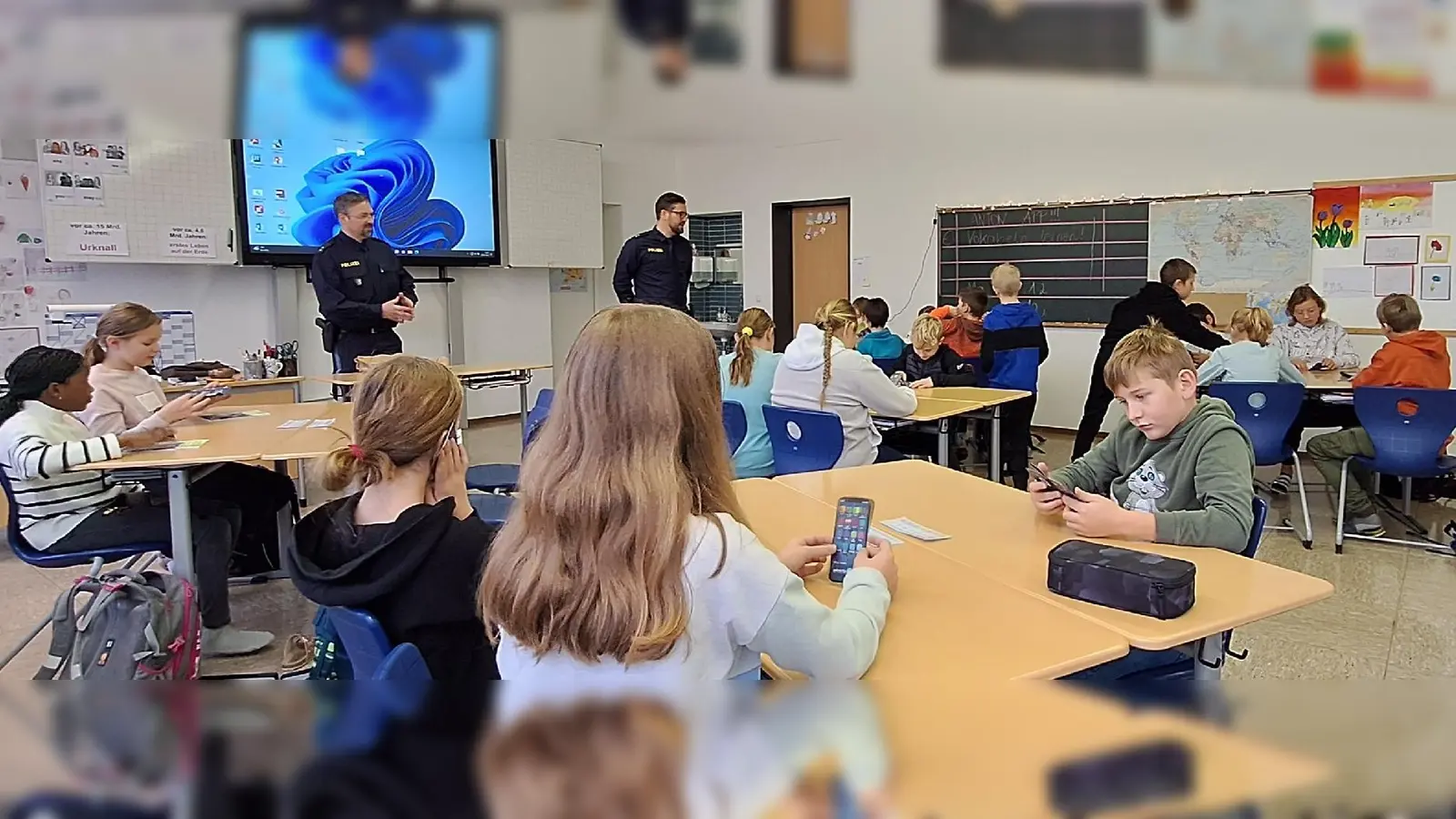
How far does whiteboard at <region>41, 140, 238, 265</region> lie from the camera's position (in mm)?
4887

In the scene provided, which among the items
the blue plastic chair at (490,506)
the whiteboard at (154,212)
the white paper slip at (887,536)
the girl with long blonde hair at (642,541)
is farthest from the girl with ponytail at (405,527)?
the whiteboard at (154,212)

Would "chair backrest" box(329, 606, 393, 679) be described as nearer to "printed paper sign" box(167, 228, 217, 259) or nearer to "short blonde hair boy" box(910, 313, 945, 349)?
"short blonde hair boy" box(910, 313, 945, 349)

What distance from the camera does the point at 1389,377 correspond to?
156 inches

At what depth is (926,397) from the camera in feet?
13.7

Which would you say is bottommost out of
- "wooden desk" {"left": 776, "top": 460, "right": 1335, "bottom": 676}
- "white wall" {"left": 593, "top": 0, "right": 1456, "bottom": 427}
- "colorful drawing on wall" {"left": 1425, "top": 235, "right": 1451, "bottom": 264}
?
"wooden desk" {"left": 776, "top": 460, "right": 1335, "bottom": 676}

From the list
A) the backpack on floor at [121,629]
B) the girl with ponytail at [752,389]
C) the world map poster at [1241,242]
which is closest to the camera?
the backpack on floor at [121,629]

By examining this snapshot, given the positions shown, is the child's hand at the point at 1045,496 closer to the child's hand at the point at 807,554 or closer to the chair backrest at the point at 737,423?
the child's hand at the point at 807,554

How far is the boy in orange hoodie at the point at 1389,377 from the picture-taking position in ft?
12.7

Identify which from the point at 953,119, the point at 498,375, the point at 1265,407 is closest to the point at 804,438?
the point at 1265,407

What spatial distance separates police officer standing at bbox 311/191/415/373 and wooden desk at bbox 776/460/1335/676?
2.53 metres

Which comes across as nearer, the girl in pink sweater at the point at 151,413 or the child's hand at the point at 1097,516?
the child's hand at the point at 1097,516

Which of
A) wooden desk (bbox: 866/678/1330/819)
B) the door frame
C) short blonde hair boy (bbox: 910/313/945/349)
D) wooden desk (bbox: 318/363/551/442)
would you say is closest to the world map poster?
short blonde hair boy (bbox: 910/313/945/349)

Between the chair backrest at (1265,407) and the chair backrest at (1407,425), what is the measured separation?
0.85ft

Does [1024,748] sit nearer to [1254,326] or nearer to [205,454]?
[205,454]
